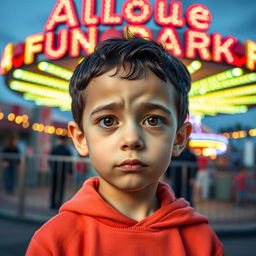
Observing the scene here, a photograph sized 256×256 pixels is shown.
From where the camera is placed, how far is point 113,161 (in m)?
1.06

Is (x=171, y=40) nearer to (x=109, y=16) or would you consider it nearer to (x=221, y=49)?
(x=221, y=49)

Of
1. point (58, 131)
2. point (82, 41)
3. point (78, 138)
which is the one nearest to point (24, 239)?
point (78, 138)

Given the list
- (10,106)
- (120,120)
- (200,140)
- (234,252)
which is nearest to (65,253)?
(120,120)

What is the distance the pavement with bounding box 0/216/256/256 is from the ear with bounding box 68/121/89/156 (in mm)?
3452

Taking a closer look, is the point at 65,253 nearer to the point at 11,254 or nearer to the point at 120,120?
the point at 120,120

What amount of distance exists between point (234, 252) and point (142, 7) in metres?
5.93

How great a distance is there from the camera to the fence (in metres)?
6.30

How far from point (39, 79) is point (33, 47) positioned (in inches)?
82.2

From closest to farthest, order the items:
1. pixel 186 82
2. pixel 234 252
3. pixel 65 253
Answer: pixel 65 253, pixel 186 82, pixel 234 252

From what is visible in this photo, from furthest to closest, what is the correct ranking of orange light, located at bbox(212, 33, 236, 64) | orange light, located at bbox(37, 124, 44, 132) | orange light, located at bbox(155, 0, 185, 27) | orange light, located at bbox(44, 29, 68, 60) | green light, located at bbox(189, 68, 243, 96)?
orange light, located at bbox(37, 124, 44, 132) → green light, located at bbox(189, 68, 243, 96) → orange light, located at bbox(155, 0, 185, 27) → orange light, located at bbox(212, 33, 236, 64) → orange light, located at bbox(44, 29, 68, 60)

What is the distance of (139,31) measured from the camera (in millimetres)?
7676

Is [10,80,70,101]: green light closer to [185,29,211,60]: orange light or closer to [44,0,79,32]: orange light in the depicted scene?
[44,0,79,32]: orange light

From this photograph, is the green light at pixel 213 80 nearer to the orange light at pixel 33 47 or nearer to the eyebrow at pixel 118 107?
the orange light at pixel 33 47

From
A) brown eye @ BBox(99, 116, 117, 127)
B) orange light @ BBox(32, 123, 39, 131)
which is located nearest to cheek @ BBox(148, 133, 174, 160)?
brown eye @ BBox(99, 116, 117, 127)
